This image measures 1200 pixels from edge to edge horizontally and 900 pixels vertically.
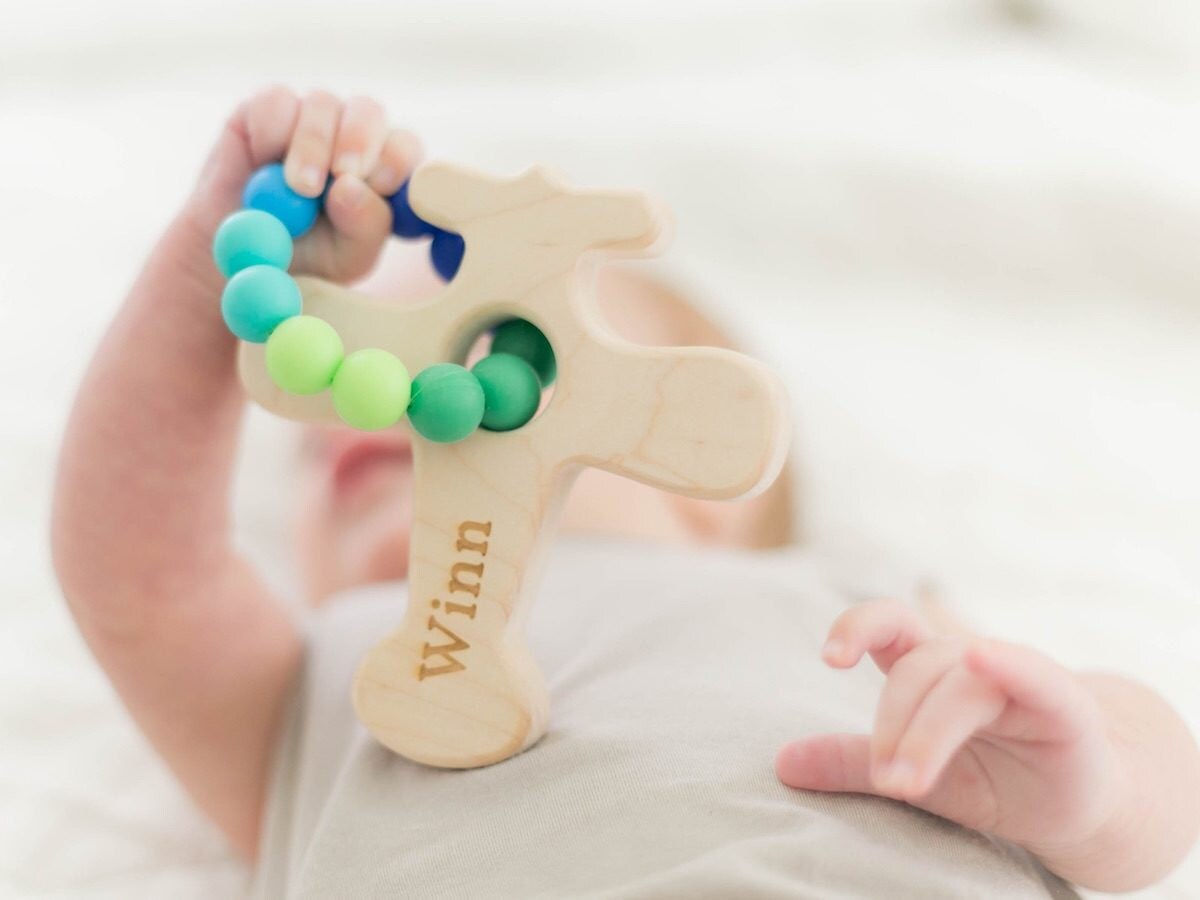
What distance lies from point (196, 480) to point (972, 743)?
0.41 m

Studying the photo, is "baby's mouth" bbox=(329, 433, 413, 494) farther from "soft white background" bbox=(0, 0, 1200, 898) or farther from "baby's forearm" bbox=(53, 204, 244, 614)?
"baby's forearm" bbox=(53, 204, 244, 614)

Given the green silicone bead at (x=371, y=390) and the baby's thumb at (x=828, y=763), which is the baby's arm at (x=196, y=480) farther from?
the baby's thumb at (x=828, y=763)

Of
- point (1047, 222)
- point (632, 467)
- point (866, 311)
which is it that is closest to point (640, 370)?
point (632, 467)

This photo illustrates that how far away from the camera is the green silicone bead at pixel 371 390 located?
0.46 m

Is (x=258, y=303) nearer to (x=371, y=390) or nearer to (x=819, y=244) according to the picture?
(x=371, y=390)

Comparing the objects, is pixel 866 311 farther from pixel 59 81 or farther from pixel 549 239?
pixel 59 81

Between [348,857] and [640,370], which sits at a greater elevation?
[640,370]

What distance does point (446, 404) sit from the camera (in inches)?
18.1

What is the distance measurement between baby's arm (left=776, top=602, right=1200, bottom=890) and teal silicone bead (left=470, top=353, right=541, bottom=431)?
15 centimetres

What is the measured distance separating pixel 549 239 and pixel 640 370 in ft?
0.22

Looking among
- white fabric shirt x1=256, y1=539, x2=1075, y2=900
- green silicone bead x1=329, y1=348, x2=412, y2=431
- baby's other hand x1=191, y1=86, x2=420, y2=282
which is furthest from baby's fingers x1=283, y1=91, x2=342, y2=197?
white fabric shirt x1=256, y1=539, x2=1075, y2=900

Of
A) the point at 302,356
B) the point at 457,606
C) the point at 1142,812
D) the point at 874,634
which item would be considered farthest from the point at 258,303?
the point at 1142,812

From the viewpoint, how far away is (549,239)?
477 mm

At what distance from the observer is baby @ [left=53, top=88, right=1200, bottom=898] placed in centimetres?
43
